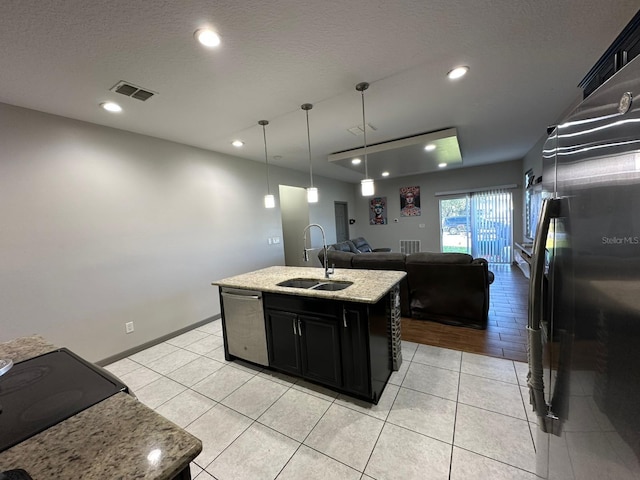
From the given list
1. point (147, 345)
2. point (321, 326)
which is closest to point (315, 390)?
point (321, 326)

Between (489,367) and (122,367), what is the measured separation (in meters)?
3.71

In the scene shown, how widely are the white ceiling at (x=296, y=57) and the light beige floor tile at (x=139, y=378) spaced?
2.61 metres

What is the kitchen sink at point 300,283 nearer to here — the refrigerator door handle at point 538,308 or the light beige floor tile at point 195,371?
the light beige floor tile at point 195,371

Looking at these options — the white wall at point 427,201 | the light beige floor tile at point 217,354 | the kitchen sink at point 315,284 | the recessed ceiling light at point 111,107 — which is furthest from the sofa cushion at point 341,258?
the white wall at point 427,201

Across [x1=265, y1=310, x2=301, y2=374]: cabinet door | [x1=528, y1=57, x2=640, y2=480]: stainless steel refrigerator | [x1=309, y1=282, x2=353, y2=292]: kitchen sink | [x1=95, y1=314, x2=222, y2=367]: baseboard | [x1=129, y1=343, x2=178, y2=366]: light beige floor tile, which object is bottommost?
[x1=129, y1=343, x2=178, y2=366]: light beige floor tile

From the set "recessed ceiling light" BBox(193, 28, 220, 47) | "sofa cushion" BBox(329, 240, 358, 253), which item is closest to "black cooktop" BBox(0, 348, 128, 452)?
"recessed ceiling light" BBox(193, 28, 220, 47)

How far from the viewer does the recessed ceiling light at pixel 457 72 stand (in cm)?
204

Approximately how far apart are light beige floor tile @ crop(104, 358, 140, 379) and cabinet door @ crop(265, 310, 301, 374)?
155cm

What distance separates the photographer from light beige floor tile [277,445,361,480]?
142cm

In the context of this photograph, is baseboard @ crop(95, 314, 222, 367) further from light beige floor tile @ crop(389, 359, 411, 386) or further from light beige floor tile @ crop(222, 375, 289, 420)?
light beige floor tile @ crop(389, 359, 411, 386)

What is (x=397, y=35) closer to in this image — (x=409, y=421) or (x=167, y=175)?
(x=409, y=421)

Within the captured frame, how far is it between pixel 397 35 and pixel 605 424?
206 centimetres

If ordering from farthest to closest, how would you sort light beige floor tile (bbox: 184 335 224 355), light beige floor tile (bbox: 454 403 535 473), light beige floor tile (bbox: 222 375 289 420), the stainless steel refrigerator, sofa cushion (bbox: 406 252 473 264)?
1. sofa cushion (bbox: 406 252 473 264)
2. light beige floor tile (bbox: 184 335 224 355)
3. light beige floor tile (bbox: 222 375 289 420)
4. light beige floor tile (bbox: 454 403 535 473)
5. the stainless steel refrigerator

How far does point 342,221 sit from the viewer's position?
25.5 ft
